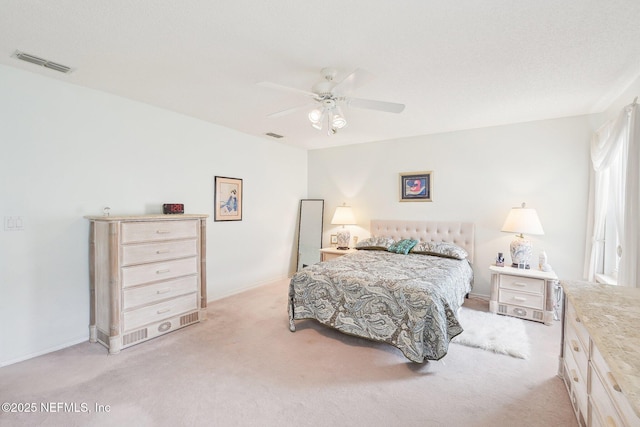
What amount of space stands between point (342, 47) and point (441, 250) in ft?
9.90

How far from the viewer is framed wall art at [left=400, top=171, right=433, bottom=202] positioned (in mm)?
4695

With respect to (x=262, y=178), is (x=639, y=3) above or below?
above

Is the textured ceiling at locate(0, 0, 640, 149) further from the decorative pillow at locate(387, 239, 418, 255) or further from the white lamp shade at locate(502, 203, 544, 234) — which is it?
the decorative pillow at locate(387, 239, 418, 255)

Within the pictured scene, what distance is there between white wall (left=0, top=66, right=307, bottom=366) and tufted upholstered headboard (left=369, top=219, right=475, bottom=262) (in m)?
2.82

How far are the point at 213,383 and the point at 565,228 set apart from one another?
4469mm

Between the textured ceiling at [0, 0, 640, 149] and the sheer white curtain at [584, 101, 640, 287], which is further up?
the textured ceiling at [0, 0, 640, 149]

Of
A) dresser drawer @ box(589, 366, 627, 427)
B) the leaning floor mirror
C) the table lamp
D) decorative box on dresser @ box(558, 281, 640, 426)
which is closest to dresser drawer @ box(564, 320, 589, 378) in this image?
decorative box on dresser @ box(558, 281, 640, 426)

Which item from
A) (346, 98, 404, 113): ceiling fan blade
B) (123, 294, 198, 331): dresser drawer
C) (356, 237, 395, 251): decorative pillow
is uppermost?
(346, 98, 404, 113): ceiling fan blade

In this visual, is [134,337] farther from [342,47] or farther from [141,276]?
[342,47]

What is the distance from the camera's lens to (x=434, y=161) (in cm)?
465

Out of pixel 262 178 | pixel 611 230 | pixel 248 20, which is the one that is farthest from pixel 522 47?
pixel 262 178

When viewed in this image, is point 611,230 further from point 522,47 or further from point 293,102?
point 293,102

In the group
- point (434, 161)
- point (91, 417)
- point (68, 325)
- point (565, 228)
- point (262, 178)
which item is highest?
point (434, 161)

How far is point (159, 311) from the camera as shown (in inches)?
120
